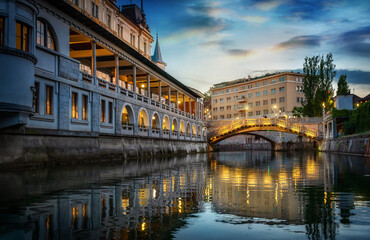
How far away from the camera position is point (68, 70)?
23.9 m

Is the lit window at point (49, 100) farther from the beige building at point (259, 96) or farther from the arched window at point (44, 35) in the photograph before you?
the beige building at point (259, 96)

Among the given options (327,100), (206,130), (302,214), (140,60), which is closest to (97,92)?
(140,60)

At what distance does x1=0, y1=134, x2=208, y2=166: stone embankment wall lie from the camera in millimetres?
17494

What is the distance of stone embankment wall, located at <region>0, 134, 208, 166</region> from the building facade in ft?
2.40

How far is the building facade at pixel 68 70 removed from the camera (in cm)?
1686

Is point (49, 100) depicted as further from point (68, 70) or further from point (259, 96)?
point (259, 96)

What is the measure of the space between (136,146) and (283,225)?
97.3 ft

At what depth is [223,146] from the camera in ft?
343

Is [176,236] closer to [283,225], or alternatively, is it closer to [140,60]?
[283,225]

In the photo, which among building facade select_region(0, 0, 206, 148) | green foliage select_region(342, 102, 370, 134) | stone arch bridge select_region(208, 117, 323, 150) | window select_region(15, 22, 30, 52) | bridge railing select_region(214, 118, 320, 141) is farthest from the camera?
stone arch bridge select_region(208, 117, 323, 150)

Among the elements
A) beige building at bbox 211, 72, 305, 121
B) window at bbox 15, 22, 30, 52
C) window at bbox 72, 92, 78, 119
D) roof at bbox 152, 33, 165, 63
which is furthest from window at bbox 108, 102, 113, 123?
beige building at bbox 211, 72, 305, 121

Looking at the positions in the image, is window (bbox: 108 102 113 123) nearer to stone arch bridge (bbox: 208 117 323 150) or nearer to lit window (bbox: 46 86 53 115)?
lit window (bbox: 46 86 53 115)

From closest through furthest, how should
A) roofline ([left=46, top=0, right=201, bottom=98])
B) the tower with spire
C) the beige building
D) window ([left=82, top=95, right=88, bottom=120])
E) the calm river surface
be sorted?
1. the calm river surface
2. roofline ([left=46, top=0, right=201, bottom=98])
3. window ([left=82, top=95, right=88, bottom=120])
4. the tower with spire
5. the beige building

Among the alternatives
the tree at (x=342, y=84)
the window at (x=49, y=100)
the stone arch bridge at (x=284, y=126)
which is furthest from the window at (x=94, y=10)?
the tree at (x=342, y=84)
